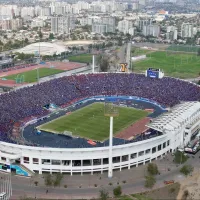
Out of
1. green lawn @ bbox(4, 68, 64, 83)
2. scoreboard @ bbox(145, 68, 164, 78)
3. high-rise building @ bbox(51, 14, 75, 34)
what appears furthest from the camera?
high-rise building @ bbox(51, 14, 75, 34)

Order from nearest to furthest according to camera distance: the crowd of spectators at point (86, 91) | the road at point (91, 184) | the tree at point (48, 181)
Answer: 1. the road at point (91, 184)
2. the tree at point (48, 181)
3. the crowd of spectators at point (86, 91)

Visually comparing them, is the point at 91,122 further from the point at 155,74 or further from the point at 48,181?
the point at 155,74

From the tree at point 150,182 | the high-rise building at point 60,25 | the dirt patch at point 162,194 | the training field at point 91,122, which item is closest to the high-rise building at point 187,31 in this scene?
the high-rise building at point 60,25

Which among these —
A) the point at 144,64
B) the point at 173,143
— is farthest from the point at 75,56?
the point at 173,143

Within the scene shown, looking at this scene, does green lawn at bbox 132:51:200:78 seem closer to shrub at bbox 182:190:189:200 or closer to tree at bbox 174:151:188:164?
tree at bbox 174:151:188:164

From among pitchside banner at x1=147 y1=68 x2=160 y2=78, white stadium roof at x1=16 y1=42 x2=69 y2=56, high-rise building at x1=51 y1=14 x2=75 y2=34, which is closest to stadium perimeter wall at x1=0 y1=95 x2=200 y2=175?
pitchside banner at x1=147 y1=68 x2=160 y2=78

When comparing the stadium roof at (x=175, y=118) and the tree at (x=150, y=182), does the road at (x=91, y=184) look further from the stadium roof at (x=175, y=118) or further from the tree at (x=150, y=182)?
the stadium roof at (x=175, y=118)

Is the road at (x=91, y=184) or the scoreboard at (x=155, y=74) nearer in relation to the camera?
the road at (x=91, y=184)
